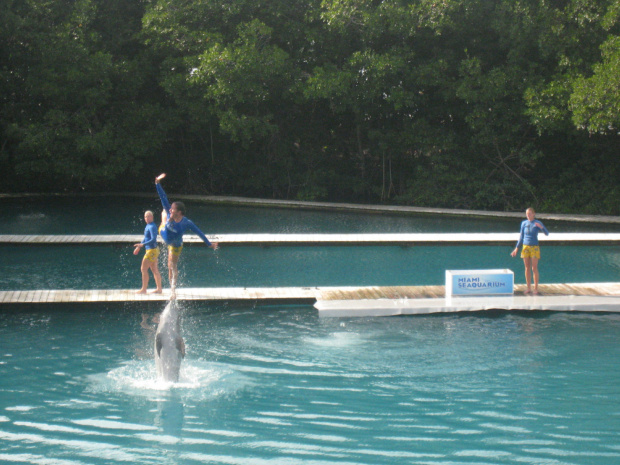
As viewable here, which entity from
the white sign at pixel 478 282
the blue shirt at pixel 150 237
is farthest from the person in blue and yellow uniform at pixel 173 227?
the white sign at pixel 478 282

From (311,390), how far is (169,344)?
1550 mm

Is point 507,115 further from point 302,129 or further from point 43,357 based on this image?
point 43,357

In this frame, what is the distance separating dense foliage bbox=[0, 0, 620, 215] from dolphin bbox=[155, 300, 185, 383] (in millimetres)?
15722

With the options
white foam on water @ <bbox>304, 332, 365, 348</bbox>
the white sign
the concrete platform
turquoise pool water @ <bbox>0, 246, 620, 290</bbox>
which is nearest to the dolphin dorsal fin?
white foam on water @ <bbox>304, 332, 365, 348</bbox>

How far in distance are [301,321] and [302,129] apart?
17322 mm

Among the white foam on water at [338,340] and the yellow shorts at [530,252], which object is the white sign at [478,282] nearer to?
the yellow shorts at [530,252]

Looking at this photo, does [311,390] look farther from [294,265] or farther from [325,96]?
[325,96]

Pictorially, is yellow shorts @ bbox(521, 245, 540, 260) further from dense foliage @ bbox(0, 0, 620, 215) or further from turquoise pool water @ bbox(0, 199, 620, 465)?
dense foliage @ bbox(0, 0, 620, 215)

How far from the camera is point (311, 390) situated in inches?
297

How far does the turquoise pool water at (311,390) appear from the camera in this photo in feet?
20.6

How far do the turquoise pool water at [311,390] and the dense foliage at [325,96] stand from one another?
510 inches

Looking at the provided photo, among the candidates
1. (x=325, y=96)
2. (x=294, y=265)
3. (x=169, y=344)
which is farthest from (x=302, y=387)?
(x=325, y=96)

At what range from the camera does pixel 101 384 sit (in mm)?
7742

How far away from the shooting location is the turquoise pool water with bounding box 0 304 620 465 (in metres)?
6.28
